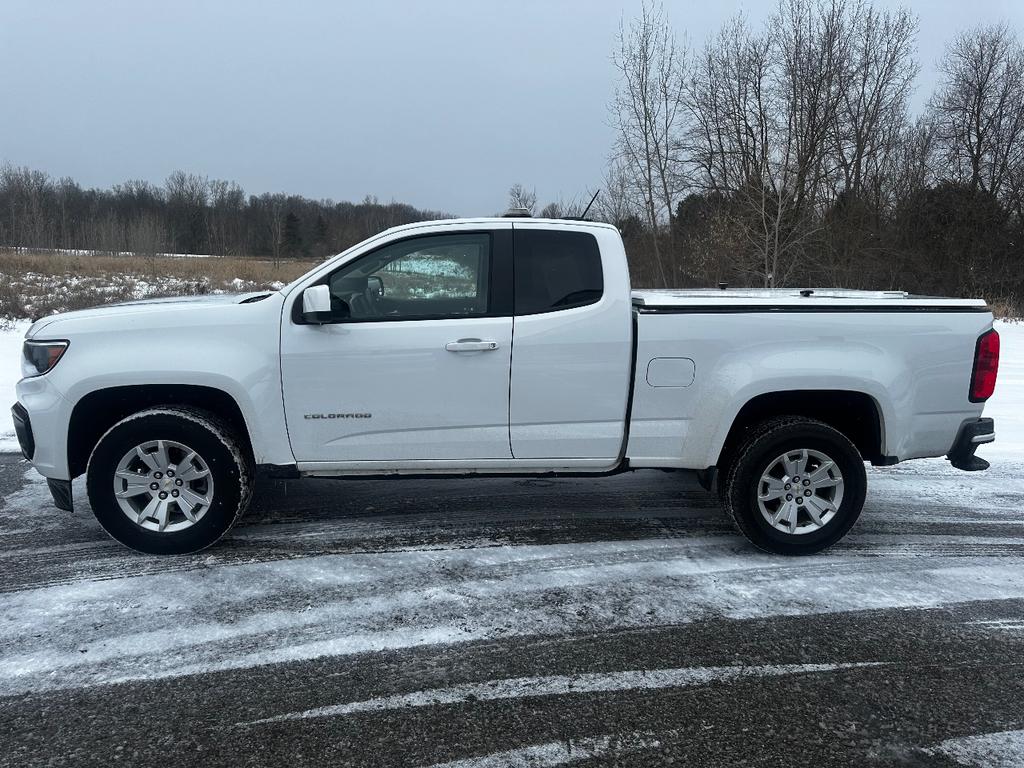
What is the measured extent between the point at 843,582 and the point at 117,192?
97.0 meters

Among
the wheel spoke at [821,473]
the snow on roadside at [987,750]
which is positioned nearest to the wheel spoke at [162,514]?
the wheel spoke at [821,473]

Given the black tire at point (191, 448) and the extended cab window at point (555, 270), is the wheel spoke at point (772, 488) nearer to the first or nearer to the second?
the extended cab window at point (555, 270)

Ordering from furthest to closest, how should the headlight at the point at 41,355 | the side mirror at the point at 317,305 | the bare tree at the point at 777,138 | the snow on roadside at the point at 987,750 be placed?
the bare tree at the point at 777,138 < the headlight at the point at 41,355 < the side mirror at the point at 317,305 < the snow on roadside at the point at 987,750

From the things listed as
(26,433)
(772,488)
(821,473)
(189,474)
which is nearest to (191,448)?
(189,474)

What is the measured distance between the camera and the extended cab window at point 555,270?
428cm

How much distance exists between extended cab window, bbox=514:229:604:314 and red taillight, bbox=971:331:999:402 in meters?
2.22

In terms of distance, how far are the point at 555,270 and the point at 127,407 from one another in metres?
2.68

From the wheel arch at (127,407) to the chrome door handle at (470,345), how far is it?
127 centimetres

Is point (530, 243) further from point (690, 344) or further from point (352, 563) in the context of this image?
point (352, 563)

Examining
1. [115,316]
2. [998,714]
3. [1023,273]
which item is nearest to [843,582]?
[998,714]

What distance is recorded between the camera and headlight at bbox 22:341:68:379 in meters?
4.14

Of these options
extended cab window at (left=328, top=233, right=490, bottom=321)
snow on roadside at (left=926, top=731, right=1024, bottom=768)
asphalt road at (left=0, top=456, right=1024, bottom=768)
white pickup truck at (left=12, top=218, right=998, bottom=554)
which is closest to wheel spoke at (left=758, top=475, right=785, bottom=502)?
white pickup truck at (left=12, top=218, right=998, bottom=554)

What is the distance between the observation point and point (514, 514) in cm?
501

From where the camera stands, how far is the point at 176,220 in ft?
260
